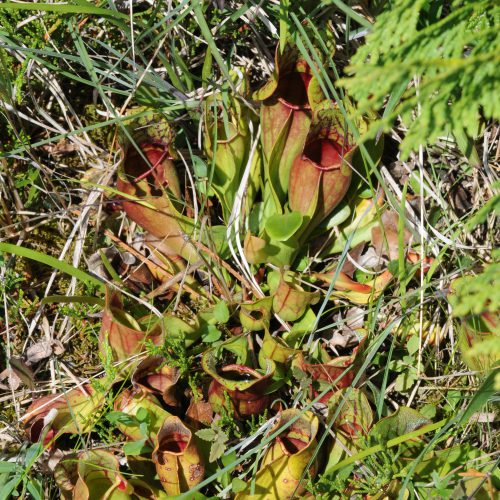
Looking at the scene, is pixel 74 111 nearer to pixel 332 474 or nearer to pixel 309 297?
pixel 309 297

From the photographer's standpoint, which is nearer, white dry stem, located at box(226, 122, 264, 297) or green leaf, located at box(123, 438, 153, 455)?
green leaf, located at box(123, 438, 153, 455)

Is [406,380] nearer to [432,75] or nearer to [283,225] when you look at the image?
[283,225]

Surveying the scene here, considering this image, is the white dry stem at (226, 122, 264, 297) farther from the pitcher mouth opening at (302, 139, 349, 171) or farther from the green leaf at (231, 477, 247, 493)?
the green leaf at (231, 477, 247, 493)

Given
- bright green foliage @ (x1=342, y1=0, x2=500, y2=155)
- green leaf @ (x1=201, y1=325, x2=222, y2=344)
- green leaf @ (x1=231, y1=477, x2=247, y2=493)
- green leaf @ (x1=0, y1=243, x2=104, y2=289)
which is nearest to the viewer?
bright green foliage @ (x1=342, y1=0, x2=500, y2=155)

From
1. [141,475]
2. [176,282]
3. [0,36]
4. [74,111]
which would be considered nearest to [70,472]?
[141,475]

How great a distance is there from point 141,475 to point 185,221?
27.0 inches

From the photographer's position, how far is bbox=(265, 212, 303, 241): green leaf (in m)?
1.62

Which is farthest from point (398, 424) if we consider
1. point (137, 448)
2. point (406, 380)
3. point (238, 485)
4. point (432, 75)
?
point (432, 75)

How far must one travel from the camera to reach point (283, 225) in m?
1.63

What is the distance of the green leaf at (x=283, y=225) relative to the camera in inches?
63.7

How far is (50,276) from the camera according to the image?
6.34ft

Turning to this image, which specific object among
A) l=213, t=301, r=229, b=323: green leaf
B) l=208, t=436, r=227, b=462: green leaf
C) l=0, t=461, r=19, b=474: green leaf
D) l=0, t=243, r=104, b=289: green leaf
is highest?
l=0, t=243, r=104, b=289: green leaf

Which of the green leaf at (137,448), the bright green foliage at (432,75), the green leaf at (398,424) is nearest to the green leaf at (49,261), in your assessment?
the green leaf at (137,448)

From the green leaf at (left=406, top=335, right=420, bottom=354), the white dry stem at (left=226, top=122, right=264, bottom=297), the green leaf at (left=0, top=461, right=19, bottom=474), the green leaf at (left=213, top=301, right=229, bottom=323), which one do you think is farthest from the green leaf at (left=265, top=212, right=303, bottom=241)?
the green leaf at (left=0, top=461, right=19, bottom=474)
